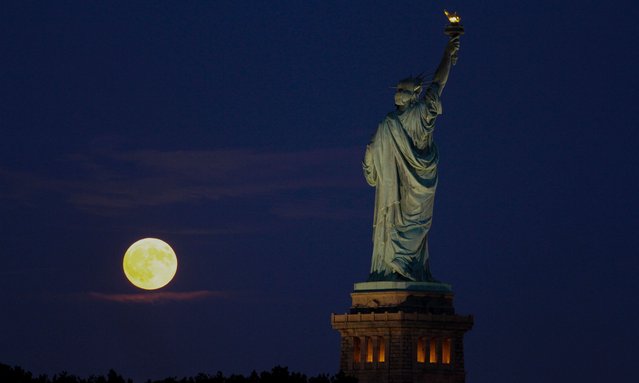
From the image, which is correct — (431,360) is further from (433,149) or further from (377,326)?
(433,149)

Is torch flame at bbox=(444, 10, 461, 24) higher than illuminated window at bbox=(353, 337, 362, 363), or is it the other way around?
torch flame at bbox=(444, 10, 461, 24)

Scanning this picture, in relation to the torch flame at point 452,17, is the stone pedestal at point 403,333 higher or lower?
lower

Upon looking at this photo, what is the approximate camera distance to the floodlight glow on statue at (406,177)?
77.9 metres

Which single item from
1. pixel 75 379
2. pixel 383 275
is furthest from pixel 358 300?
pixel 75 379

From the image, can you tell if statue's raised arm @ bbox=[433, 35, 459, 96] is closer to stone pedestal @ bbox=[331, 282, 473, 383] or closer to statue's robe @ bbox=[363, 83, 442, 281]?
statue's robe @ bbox=[363, 83, 442, 281]

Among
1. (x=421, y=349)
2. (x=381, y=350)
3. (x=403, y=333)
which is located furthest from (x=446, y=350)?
(x=381, y=350)

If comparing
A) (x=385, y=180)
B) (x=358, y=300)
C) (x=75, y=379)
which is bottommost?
(x=75, y=379)

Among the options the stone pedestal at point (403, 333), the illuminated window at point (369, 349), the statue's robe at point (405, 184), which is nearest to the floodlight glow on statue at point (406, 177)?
the statue's robe at point (405, 184)

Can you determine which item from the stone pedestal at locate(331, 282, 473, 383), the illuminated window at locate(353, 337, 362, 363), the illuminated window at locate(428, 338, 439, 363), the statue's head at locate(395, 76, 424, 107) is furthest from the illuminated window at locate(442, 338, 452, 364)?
the statue's head at locate(395, 76, 424, 107)

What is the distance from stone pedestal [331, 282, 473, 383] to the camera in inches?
2990

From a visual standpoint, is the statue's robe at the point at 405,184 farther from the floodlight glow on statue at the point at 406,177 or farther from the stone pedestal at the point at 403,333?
the stone pedestal at the point at 403,333

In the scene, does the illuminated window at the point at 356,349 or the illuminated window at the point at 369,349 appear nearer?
the illuminated window at the point at 369,349

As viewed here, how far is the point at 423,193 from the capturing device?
258 feet

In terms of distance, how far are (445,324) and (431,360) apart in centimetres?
161
